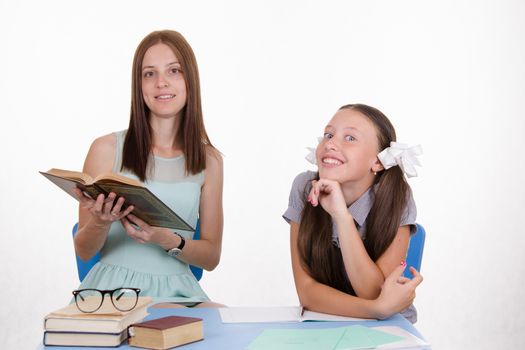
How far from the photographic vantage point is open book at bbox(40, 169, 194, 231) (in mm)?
1999

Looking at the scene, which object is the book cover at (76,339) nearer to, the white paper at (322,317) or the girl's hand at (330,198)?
the white paper at (322,317)

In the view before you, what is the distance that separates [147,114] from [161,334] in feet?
4.68

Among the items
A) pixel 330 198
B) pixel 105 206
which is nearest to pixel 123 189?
pixel 105 206

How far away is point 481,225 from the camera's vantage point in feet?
16.4

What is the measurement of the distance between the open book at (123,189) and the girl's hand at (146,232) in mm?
118

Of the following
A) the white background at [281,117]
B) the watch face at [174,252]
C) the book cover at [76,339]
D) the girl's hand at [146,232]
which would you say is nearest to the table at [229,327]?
the book cover at [76,339]

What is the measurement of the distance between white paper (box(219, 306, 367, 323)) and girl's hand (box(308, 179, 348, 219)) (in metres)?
0.34

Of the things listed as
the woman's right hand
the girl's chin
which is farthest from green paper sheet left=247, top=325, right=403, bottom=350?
the girl's chin

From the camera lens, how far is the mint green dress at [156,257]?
2600mm

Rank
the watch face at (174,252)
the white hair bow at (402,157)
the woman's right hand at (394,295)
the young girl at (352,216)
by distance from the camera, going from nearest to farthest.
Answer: the woman's right hand at (394,295), the young girl at (352,216), the white hair bow at (402,157), the watch face at (174,252)

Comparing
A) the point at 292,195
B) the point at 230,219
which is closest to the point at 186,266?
the point at 292,195

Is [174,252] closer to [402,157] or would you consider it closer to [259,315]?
[259,315]

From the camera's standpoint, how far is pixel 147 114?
2.79m

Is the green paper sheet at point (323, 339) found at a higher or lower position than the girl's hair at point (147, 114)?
lower
